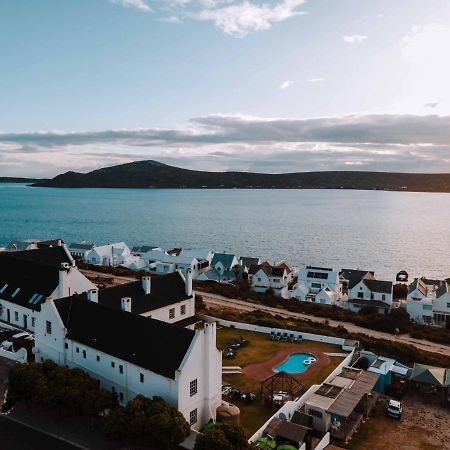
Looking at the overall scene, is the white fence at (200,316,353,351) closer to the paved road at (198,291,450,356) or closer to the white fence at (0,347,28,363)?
the paved road at (198,291,450,356)

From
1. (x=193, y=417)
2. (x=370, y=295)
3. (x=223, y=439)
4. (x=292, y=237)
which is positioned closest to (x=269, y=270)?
(x=370, y=295)

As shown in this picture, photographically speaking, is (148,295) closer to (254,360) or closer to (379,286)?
(254,360)

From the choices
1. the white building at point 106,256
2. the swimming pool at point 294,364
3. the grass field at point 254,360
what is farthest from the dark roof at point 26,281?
the white building at point 106,256

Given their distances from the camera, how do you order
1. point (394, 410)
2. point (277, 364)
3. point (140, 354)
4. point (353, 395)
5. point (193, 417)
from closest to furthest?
point (193, 417) < point (140, 354) < point (353, 395) < point (394, 410) < point (277, 364)

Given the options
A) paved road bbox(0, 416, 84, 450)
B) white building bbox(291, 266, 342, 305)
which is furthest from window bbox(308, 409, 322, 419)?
white building bbox(291, 266, 342, 305)

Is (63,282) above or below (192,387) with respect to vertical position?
above
